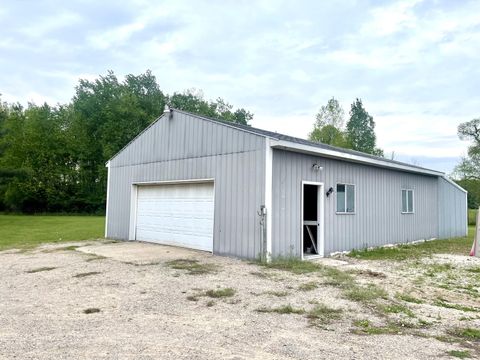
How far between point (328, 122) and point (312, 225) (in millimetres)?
27575

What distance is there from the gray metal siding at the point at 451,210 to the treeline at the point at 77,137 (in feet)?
81.9

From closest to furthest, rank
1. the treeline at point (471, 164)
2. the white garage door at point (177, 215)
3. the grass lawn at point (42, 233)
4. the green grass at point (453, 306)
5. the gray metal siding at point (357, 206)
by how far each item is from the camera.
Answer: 1. the green grass at point (453, 306)
2. the gray metal siding at point (357, 206)
3. the white garage door at point (177, 215)
4. the grass lawn at point (42, 233)
5. the treeline at point (471, 164)

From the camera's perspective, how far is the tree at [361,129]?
3916 centimetres

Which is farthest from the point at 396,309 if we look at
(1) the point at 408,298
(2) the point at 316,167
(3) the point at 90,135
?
(3) the point at 90,135

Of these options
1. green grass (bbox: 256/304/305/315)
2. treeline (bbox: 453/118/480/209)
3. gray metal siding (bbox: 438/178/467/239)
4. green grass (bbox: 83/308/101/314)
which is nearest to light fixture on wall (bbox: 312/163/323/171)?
green grass (bbox: 256/304/305/315)

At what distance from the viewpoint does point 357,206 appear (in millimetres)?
10000

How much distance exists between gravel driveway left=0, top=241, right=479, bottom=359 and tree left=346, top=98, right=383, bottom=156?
112 feet

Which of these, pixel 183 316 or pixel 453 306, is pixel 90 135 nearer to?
pixel 183 316

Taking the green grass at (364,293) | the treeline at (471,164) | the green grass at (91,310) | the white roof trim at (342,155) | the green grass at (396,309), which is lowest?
the green grass at (91,310)

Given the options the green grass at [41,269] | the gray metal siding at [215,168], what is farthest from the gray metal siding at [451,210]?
the green grass at [41,269]

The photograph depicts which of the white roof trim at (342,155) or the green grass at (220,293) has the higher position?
the white roof trim at (342,155)

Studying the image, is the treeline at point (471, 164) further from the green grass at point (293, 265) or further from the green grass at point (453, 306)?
the green grass at point (453, 306)

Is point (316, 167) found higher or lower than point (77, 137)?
lower

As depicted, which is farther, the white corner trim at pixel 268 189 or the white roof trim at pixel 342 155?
the white roof trim at pixel 342 155
